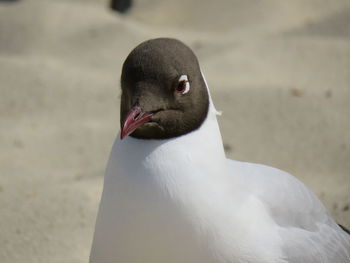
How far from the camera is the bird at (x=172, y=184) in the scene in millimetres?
1683

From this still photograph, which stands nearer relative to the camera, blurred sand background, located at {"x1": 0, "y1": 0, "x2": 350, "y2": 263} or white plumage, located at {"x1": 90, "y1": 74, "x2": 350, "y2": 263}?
white plumage, located at {"x1": 90, "y1": 74, "x2": 350, "y2": 263}

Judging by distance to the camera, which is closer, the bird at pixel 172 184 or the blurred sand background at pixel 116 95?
the bird at pixel 172 184

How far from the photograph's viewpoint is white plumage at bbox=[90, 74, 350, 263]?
1.69 meters

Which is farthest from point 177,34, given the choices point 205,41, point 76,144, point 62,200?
point 62,200

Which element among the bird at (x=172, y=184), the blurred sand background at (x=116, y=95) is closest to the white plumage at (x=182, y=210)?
the bird at (x=172, y=184)

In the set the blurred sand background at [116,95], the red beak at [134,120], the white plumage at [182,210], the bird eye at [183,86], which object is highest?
the bird eye at [183,86]

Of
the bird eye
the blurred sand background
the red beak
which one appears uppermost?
the bird eye

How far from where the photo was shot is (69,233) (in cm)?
262

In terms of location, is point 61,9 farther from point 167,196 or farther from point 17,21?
point 167,196

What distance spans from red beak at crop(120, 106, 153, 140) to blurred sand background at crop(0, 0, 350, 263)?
98 cm

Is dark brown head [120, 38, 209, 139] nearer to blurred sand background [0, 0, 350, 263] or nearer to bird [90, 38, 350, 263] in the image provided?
bird [90, 38, 350, 263]

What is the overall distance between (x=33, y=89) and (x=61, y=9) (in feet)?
3.55

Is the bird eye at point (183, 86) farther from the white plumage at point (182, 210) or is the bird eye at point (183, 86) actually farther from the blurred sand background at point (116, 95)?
the blurred sand background at point (116, 95)

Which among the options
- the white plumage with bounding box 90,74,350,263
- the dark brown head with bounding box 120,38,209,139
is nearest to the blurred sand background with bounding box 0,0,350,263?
the white plumage with bounding box 90,74,350,263
